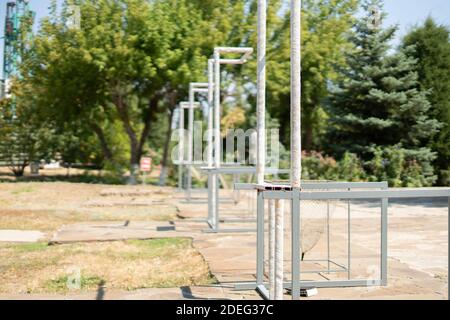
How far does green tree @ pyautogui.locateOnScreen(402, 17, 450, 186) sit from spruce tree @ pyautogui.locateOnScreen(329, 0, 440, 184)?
16.0 inches

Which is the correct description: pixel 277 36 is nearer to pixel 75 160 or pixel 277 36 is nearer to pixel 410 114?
pixel 410 114

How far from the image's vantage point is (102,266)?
18.3ft

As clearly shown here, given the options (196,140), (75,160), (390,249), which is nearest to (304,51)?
(196,140)

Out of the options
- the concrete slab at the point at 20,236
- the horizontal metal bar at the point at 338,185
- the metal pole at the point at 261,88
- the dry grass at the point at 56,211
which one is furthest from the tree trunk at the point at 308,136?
the metal pole at the point at 261,88

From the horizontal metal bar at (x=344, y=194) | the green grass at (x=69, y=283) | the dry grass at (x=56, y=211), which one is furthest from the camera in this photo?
the dry grass at (x=56, y=211)

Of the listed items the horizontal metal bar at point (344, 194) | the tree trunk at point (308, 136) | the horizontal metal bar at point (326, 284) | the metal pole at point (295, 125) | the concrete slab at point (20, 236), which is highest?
the tree trunk at point (308, 136)

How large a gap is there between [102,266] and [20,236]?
110 inches

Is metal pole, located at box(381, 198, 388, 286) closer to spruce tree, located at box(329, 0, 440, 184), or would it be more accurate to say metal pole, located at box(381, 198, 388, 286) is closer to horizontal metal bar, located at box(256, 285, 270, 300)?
horizontal metal bar, located at box(256, 285, 270, 300)

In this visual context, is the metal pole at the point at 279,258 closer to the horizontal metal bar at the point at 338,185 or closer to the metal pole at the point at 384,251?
the horizontal metal bar at the point at 338,185

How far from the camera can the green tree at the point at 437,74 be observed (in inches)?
796

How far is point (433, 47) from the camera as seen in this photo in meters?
20.8

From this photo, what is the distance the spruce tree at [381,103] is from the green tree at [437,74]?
1.34 feet

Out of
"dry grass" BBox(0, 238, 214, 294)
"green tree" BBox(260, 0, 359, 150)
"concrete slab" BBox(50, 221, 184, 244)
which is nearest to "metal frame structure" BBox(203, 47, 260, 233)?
"concrete slab" BBox(50, 221, 184, 244)
